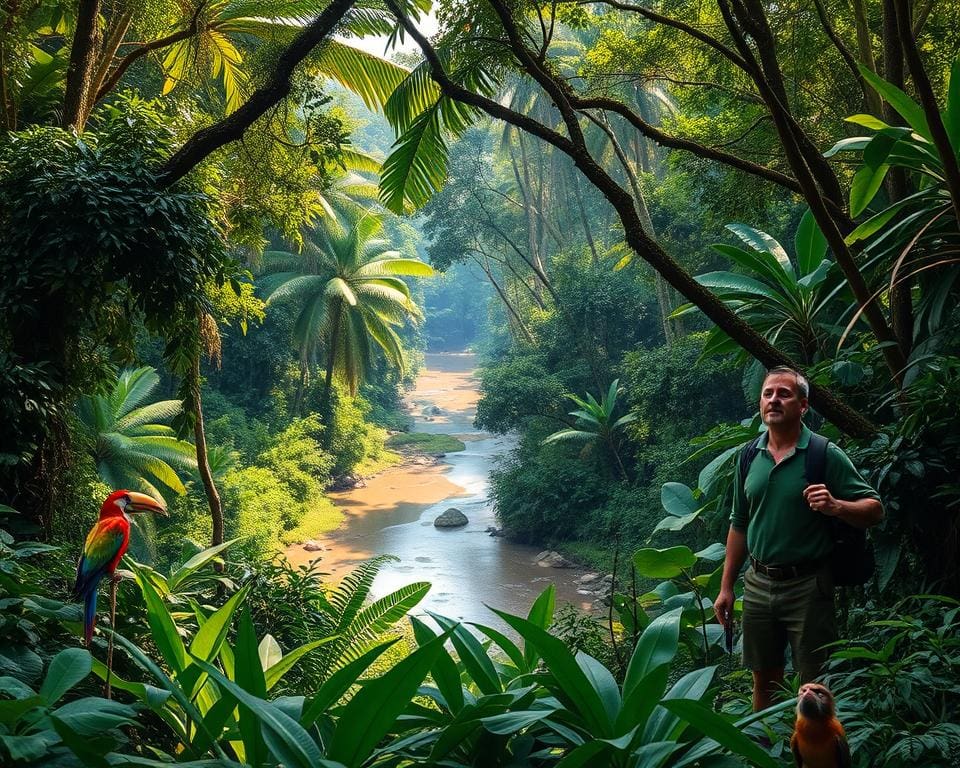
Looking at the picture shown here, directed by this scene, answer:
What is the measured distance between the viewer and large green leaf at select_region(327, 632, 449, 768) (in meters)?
1.80

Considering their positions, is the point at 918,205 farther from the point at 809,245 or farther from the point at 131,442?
the point at 131,442

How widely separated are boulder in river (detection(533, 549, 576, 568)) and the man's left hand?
1155 cm

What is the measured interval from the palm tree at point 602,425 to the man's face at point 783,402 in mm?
10929

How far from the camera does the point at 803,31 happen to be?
6.79 meters

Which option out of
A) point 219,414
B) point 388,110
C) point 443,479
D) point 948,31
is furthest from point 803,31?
point 443,479

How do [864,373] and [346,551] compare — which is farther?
[346,551]

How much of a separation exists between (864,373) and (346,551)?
11.3 meters

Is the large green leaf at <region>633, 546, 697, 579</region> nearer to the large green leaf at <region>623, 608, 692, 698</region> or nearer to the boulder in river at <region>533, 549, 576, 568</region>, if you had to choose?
the large green leaf at <region>623, 608, 692, 698</region>

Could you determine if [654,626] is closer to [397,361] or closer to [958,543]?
[958,543]

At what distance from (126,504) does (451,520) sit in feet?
42.2

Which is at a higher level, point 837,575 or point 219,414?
point 837,575

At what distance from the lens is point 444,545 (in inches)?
554

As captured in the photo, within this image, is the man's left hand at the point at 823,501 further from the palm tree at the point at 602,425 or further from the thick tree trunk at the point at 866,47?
the palm tree at the point at 602,425

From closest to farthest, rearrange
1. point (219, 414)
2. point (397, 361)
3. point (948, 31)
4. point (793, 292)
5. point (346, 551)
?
point (793, 292) < point (948, 31) < point (346, 551) < point (219, 414) < point (397, 361)
